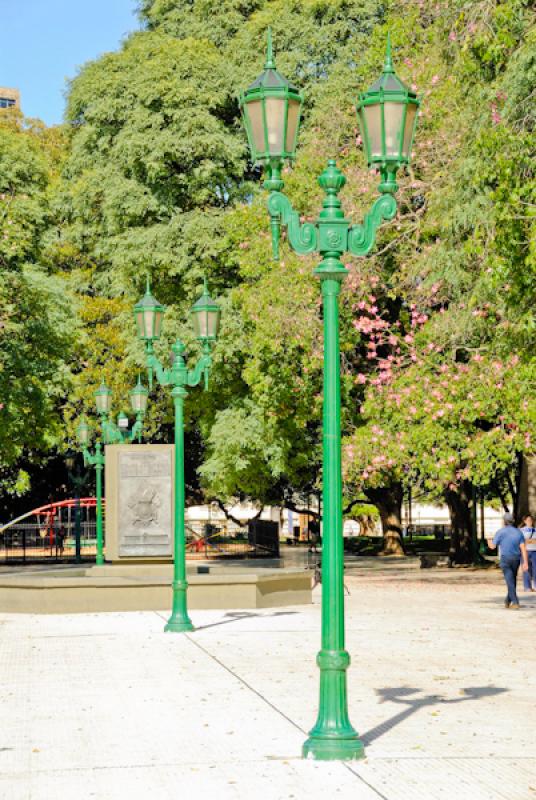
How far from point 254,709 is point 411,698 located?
1600 millimetres

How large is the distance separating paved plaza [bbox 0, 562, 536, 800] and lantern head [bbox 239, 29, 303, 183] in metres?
4.21

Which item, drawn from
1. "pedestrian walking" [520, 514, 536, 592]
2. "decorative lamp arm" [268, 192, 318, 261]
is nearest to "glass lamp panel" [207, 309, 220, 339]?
"pedestrian walking" [520, 514, 536, 592]

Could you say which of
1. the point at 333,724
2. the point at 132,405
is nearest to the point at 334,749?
the point at 333,724

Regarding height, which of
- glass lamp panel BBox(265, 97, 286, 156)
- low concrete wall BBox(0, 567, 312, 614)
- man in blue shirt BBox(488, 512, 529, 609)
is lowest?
low concrete wall BBox(0, 567, 312, 614)

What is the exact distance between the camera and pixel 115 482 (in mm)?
27781

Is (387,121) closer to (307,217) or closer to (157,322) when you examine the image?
(157,322)

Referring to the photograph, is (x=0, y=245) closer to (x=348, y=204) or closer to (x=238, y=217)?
(x=238, y=217)

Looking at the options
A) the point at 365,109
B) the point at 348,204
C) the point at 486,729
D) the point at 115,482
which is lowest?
the point at 486,729

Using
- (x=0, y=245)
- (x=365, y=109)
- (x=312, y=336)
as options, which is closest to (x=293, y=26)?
(x=0, y=245)

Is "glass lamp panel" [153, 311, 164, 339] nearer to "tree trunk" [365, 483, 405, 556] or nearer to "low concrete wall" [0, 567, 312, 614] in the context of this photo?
"low concrete wall" [0, 567, 312, 614]

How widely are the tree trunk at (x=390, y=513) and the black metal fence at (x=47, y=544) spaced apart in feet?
32.2

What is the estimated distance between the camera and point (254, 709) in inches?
483

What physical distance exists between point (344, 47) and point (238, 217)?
6.93 metres

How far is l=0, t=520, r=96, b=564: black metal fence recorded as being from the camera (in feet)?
163
